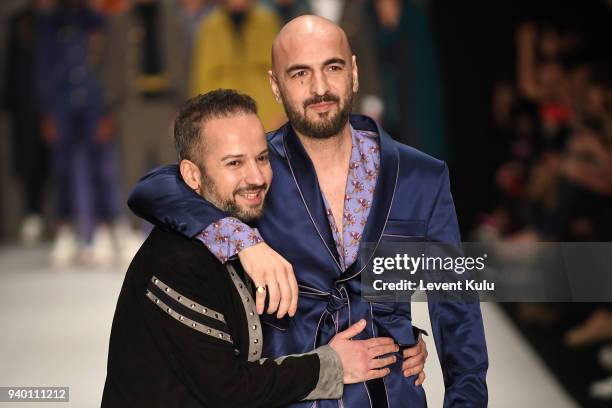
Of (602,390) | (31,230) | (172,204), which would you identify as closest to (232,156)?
(172,204)

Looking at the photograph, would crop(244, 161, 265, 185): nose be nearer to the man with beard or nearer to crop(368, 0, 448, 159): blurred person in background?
the man with beard

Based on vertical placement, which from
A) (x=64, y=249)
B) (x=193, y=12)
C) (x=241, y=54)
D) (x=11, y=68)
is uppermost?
(x=11, y=68)

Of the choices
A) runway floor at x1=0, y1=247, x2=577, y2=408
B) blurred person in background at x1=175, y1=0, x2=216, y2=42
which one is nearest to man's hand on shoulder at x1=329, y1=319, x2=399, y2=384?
runway floor at x1=0, y1=247, x2=577, y2=408

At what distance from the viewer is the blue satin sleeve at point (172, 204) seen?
1.80 metres

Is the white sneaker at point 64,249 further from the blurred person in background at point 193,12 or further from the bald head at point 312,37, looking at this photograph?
the bald head at point 312,37

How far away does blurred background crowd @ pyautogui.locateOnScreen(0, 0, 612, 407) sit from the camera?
4.81 meters

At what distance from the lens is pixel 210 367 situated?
1.72 meters

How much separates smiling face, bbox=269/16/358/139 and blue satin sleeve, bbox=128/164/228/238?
25 cm

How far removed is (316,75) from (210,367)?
566 mm

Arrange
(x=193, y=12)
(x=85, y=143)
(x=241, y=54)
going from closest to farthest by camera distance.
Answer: (x=241, y=54)
(x=193, y=12)
(x=85, y=143)

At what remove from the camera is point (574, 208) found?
4.50 m

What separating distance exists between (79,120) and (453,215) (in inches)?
198

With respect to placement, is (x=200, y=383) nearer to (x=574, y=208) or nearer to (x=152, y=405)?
(x=152, y=405)

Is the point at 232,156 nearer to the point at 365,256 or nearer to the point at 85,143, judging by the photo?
the point at 365,256
